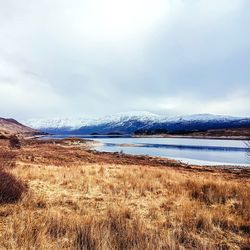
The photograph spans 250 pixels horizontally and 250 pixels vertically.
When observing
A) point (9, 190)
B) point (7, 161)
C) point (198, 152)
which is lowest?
point (198, 152)

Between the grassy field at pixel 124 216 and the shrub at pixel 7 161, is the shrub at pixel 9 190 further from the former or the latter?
the shrub at pixel 7 161

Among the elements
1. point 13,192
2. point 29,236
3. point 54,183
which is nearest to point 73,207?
point 13,192

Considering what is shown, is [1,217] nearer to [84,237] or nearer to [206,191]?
[84,237]

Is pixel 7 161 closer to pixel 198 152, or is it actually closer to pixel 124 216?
pixel 124 216

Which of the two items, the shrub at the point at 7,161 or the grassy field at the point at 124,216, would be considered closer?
the grassy field at the point at 124,216

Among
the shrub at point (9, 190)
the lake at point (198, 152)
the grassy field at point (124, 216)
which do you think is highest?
the shrub at point (9, 190)

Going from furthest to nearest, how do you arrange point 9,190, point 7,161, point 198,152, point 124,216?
point 198,152
point 7,161
point 9,190
point 124,216

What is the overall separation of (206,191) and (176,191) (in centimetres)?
113

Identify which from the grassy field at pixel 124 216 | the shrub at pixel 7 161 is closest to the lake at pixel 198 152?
the grassy field at pixel 124 216

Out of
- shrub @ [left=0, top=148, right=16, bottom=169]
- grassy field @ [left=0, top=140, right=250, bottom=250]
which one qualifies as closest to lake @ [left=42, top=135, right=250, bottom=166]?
grassy field @ [left=0, top=140, right=250, bottom=250]

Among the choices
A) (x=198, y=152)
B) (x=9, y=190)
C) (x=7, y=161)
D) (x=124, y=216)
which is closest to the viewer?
(x=124, y=216)

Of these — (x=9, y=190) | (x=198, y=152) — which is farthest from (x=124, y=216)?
(x=198, y=152)

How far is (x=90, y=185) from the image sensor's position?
1183 centimetres

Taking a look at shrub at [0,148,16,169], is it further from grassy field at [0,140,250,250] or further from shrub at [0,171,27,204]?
grassy field at [0,140,250,250]
